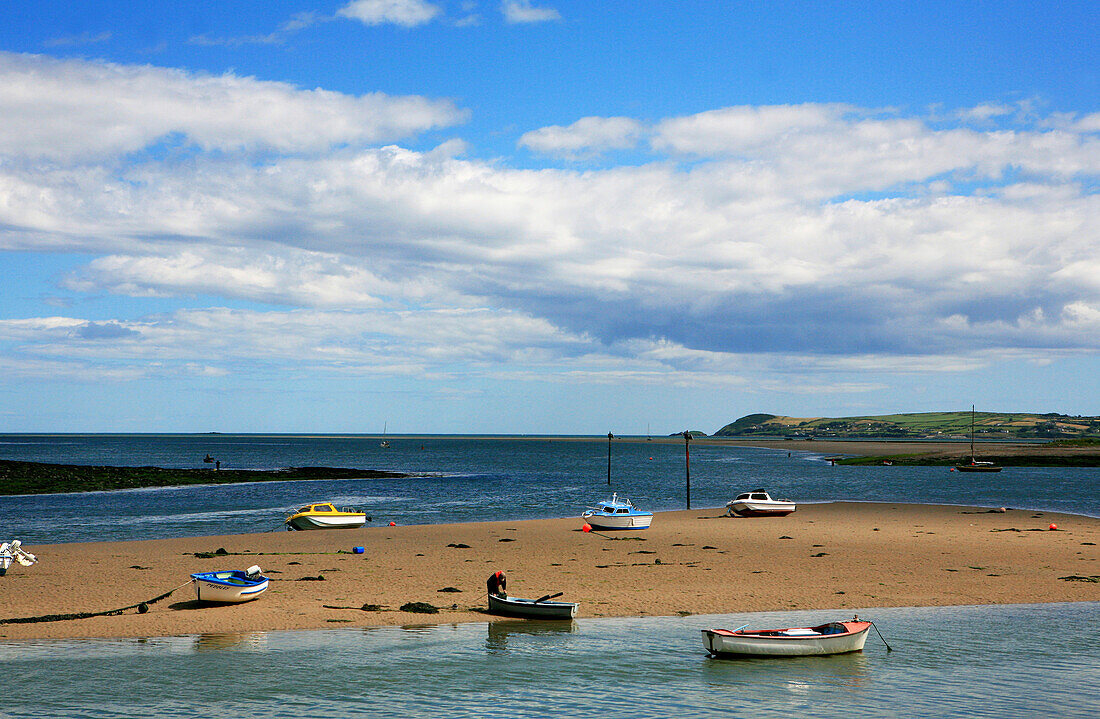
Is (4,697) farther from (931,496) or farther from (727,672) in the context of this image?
(931,496)

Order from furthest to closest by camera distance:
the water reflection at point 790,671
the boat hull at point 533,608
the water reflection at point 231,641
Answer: the boat hull at point 533,608 → the water reflection at point 231,641 → the water reflection at point 790,671

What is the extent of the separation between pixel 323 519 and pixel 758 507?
94.5 feet

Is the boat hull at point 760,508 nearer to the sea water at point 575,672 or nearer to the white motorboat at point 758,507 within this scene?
the white motorboat at point 758,507

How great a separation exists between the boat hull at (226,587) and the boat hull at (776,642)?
1525 cm

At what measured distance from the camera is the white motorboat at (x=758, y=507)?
59281 millimetres

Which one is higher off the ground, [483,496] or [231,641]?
[231,641]

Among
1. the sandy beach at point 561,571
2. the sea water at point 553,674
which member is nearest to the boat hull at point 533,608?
the sea water at point 553,674

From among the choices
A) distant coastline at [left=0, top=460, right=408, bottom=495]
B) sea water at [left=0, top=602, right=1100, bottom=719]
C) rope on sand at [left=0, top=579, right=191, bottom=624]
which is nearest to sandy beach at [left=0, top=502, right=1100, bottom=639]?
rope on sand at [left=0, top=579, right=191, bottom=624]

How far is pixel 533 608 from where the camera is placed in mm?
27312

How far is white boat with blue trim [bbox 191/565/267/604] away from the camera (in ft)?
93.1

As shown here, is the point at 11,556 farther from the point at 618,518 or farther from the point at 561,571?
the point at 618,518

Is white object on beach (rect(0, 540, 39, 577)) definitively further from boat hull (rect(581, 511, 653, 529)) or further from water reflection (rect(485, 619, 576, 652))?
boat hull (rect(581, 511, 653, 529))

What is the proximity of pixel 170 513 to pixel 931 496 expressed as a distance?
6579 cm

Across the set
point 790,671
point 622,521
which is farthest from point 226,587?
point 622,521
